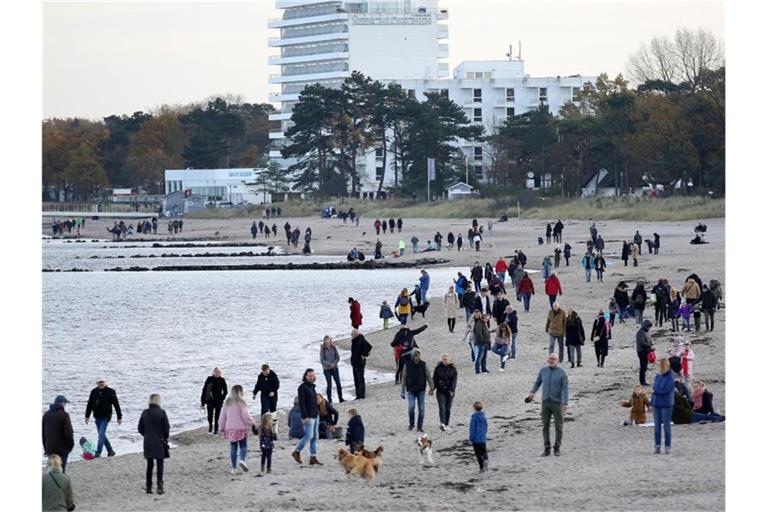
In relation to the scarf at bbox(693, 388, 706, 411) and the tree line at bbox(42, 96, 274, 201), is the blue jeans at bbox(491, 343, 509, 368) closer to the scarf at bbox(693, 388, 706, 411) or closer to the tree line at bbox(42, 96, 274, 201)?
the scarf at bbox(693, 388, 706, 411)

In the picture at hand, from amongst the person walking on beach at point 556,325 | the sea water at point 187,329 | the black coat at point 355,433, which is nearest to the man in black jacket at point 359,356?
the sea water at point 187,329

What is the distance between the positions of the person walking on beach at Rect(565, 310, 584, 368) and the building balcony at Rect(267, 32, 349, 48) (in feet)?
451

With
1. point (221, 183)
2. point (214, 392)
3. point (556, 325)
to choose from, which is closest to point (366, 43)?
point (221, 183)

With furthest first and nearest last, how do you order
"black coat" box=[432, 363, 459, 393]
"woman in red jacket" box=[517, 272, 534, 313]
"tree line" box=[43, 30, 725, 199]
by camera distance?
1. "tree line" box=[43, 30, 725, 199]
2. "woman in red jacket" box=[517, 272, 534, 313]
3. "black coat" box=[432, 363, 459, 393]

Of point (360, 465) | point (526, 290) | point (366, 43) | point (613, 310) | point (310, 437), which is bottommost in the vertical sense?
point (360, 465)

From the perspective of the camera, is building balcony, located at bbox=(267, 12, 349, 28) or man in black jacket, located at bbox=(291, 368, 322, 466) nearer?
man in black jacket, located at bbox=(291, 368, 322, 466)

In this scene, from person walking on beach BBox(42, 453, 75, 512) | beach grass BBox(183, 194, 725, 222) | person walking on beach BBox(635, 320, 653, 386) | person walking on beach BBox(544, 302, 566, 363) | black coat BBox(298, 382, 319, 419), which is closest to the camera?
person walking on beach BBox(42, 453, 75, 512)

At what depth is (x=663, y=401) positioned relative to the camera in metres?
16.9

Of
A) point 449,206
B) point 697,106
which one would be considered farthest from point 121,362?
point 449,206

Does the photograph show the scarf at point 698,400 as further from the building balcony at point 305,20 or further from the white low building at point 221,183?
the building balcony at point 305,20

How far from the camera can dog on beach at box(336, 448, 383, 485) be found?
1686cm

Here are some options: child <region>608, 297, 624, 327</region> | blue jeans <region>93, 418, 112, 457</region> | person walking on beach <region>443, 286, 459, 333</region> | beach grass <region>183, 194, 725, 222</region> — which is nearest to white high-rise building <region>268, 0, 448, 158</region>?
beach grass <region>183, 194, 725, 222</region>

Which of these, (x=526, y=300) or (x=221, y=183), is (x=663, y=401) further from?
(x=221, y=183)

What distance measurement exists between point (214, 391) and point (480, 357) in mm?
6372
